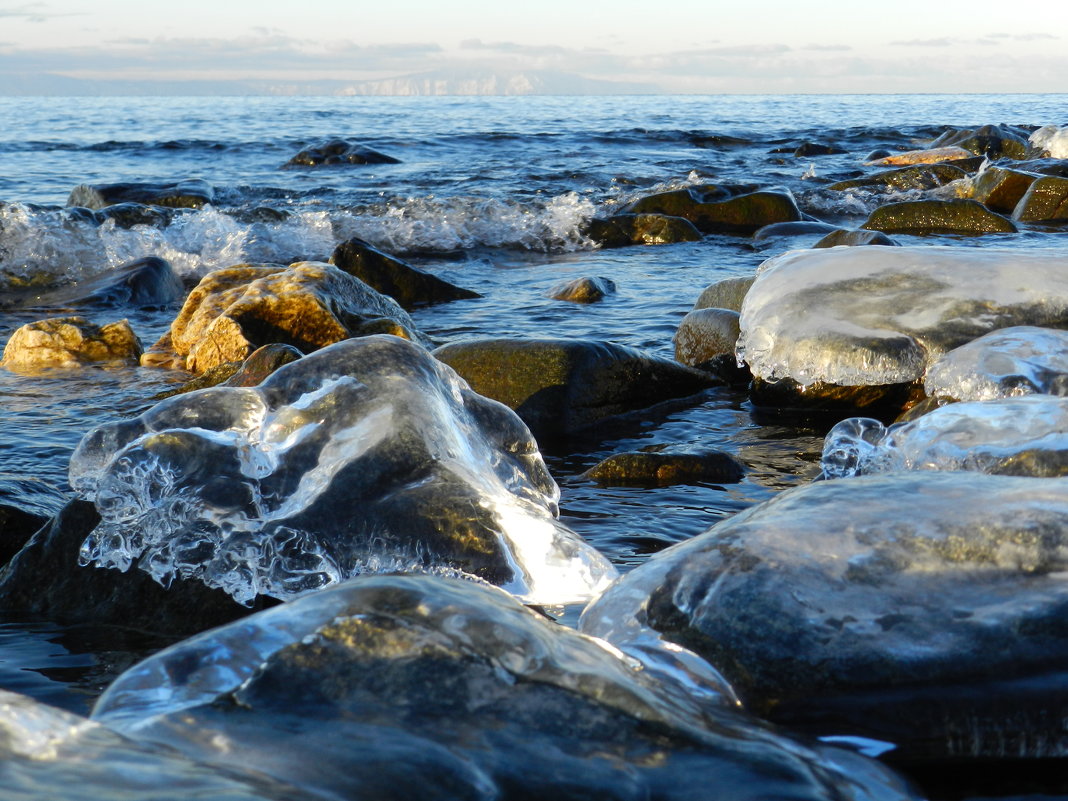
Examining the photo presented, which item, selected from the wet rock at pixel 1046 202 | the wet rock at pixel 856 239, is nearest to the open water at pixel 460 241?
the wet rock at pixel 856 239

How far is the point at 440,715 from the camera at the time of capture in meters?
1.77

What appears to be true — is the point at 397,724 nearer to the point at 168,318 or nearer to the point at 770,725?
the point at 770,725

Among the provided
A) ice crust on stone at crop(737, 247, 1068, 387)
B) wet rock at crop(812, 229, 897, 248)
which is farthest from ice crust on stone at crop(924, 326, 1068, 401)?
wet rock at crop(812, 229, 897, 248)

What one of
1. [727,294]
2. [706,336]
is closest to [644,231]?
[727,294]

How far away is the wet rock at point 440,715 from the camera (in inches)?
65.3

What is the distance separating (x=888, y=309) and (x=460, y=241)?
20.9 ft

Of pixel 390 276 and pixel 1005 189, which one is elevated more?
pixel 1005 189

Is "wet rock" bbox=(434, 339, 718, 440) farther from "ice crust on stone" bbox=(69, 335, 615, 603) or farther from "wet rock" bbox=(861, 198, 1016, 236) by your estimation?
"wet rock" bbox=(861, 198, 1016, 236)

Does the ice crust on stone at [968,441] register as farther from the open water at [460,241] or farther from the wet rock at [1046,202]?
the wet rock at [1046,202]

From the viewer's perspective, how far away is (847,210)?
13.1 m

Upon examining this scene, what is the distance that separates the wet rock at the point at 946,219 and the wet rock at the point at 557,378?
19.1 ft

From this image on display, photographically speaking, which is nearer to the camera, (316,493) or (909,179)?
(316,493)

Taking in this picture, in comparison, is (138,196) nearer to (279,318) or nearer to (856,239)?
(279,318)

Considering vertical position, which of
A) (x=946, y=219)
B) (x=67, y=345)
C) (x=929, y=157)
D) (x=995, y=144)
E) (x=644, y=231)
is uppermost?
(x=995, y=144)
